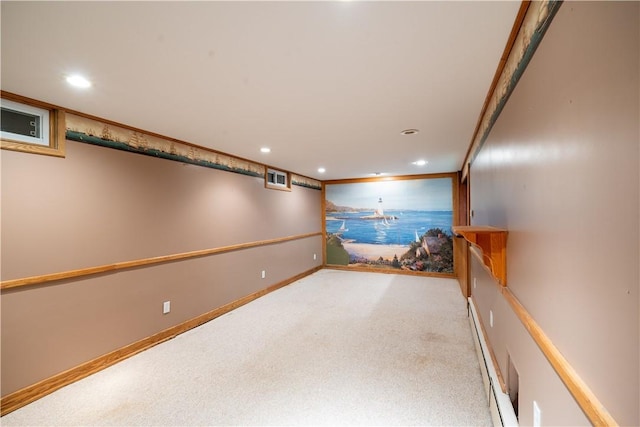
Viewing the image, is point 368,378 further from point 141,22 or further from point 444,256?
point 444,256

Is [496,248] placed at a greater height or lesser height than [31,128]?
lesser

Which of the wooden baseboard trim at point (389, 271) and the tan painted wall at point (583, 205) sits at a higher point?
the tan painted wall at point (583, 205)

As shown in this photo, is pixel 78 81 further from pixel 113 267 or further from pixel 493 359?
pixel 493 359

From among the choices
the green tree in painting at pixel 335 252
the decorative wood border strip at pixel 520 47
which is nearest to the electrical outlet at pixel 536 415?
the decorative wood border strip at pixel 520 47

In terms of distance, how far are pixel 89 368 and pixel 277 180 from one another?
352 cm

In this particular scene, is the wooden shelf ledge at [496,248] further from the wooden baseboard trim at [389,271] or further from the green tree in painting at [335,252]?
the green tree in painting at [335,252]

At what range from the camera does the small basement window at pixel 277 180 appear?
4.73 meters

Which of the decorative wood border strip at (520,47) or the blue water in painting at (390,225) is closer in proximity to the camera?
the decorative wood border strip at (520,47)

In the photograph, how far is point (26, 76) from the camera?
165 centimetres

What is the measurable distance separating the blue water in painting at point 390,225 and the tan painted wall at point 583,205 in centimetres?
460

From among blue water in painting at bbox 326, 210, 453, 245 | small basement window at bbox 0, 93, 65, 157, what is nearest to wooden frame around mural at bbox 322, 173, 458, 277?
blue water in painting at bbox 326, 210, 453, 245

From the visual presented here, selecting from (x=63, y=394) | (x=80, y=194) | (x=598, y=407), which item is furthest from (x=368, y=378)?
(x=80, y=194)

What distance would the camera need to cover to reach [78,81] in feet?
5.64

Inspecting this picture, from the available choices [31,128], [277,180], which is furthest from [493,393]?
[277,180]
